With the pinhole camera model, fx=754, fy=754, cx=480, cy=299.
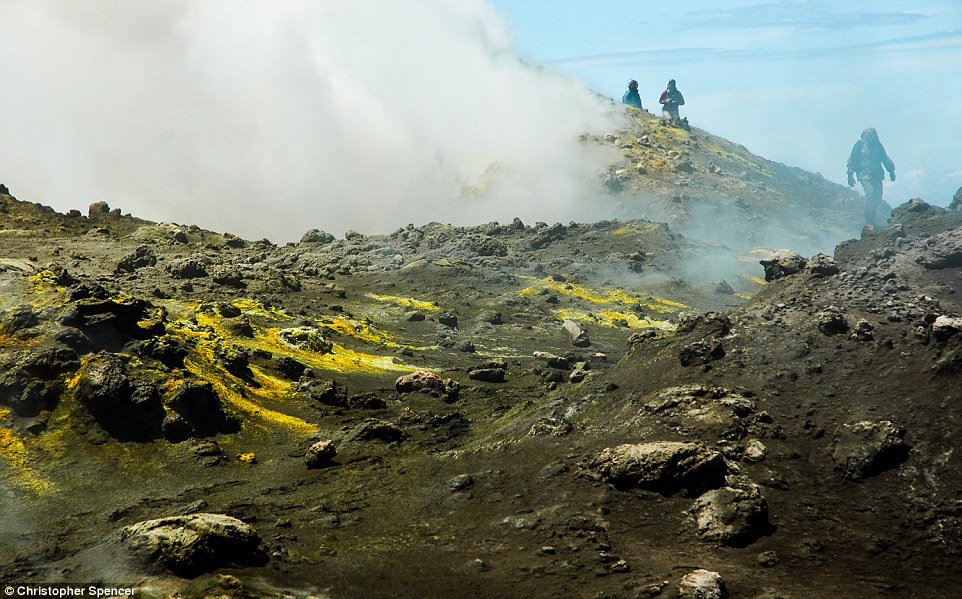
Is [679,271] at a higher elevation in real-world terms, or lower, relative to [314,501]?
higher

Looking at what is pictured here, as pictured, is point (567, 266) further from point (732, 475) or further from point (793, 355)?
point (732, 475)

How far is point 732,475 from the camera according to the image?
16672 mm

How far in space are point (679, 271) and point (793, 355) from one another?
4202cm

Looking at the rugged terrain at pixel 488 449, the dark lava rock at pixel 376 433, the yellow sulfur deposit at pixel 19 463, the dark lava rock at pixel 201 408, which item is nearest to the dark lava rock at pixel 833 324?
the rugged terrain at pixel 488 449

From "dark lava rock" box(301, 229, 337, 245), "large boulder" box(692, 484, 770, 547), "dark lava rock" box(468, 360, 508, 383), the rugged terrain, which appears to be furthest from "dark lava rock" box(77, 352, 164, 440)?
"dark lava rock" box(301, 229, 337, 245)

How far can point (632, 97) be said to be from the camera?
363ft

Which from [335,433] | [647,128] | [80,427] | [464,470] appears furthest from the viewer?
[647,128]

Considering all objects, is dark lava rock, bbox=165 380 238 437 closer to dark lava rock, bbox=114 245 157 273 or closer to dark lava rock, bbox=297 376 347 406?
dark lava rock, bbox=297 376 347 406

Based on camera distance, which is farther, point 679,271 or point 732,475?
point 679,271

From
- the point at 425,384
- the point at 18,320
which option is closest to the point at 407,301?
the point at 425,384

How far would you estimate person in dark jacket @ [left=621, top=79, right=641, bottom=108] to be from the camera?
110m

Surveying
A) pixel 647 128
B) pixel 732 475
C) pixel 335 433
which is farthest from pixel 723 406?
pixel 647 128

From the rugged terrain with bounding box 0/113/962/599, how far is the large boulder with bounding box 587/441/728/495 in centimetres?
5

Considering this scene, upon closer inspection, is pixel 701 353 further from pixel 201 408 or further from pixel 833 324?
pixel 201 408
